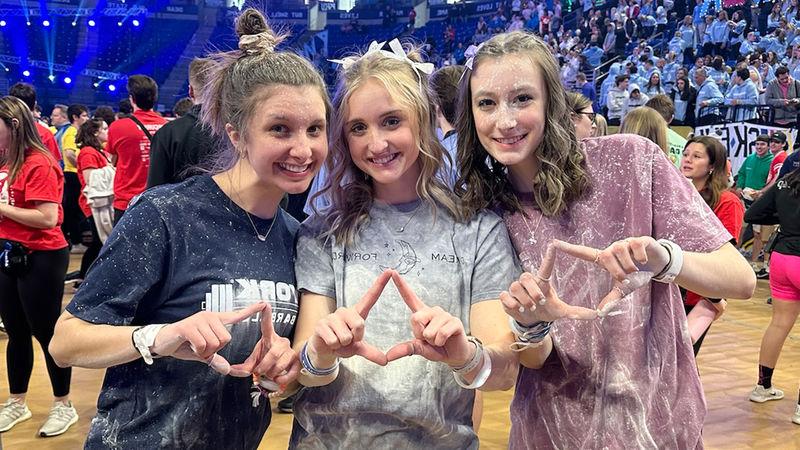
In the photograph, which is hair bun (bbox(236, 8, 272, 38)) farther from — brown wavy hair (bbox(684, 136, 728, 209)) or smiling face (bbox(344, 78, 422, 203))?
brown wavy hair (bbox(684, 136, 728, 209))

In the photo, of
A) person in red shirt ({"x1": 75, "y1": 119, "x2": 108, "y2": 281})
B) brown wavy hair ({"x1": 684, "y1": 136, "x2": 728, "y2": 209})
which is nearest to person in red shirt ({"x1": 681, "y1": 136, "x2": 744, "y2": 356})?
brown wavy hair ({"x1": 684, "y1": 136, "x2": 728, "y2": 209})

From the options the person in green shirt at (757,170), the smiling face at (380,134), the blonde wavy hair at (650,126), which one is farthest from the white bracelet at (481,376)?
the person in green shirt at (757,170)

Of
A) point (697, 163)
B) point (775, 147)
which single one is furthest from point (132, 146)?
point (775, 147)

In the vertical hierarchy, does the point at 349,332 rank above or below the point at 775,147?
above

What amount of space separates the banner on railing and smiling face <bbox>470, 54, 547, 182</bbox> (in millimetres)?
8332

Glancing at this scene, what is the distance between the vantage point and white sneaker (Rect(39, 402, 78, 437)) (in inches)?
142

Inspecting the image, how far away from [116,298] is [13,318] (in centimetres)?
266

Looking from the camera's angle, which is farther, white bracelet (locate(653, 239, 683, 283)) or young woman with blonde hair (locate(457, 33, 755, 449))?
young woman with blonde hair (locate(457, 33, 755, 449))

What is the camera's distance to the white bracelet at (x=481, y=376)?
1.33 meters

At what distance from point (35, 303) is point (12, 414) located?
0.70 metres

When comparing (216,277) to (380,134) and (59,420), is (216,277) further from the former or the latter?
(59,420)

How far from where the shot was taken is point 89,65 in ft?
74.1

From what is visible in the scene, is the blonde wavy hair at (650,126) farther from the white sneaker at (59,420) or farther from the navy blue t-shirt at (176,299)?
the white sneaker at (59,420)

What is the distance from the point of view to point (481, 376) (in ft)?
4.36
